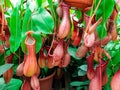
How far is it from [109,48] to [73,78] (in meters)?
0.23

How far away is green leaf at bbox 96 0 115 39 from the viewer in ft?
1.27

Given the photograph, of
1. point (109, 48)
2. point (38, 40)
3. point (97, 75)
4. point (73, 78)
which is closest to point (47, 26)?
→ point (38, 40)

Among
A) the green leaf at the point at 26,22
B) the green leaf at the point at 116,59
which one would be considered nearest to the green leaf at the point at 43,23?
the green leaf at the point at 26,22

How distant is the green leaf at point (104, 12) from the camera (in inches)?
15.3

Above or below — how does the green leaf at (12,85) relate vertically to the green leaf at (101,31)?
below

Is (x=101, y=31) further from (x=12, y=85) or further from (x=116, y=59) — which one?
(x=12, y=85)

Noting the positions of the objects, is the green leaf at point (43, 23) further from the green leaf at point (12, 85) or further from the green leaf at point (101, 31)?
the green leaf at point (12, 85)

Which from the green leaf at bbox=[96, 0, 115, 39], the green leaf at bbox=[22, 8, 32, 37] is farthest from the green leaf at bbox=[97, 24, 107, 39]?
the green leaf at bbox=[22, 8, 32, 37]

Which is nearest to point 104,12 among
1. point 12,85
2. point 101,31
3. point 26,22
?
point 101,31

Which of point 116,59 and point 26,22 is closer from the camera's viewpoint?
point 26,22

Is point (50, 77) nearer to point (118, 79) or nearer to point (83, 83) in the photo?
point (83, 83)

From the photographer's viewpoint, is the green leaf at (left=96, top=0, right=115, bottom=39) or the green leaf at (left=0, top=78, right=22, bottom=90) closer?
the green leaf at (left=96, top=0, right=115, bottom=39)

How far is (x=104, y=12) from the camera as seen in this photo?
392 mm

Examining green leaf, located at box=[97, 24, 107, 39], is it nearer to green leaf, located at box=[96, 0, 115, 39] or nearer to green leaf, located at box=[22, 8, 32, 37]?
green leaf, located at box=[96, 0, 115, 39]
